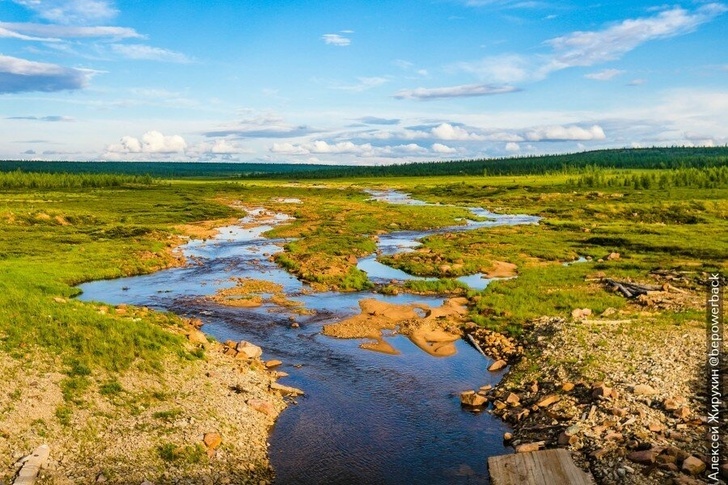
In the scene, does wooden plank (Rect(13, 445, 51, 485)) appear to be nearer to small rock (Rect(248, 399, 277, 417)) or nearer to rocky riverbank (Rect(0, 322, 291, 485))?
rocky riverbank (Rect(0, 322, 291, 485))

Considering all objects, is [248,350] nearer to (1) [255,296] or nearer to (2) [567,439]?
(1) [255,296]

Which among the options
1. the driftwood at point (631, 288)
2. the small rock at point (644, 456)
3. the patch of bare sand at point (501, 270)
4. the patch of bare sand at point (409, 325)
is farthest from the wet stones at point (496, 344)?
the patch of bare sand at point (501, 270)

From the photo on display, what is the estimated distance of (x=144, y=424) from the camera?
1800cm

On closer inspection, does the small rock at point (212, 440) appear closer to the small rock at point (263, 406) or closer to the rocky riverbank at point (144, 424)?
the rocky riverbank at point (144, 424)

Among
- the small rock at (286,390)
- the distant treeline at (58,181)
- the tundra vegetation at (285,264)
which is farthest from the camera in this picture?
the distant treeline at (58,181)

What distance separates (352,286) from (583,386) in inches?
856

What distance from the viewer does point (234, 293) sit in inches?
1518

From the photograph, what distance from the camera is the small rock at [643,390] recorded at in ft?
64.3

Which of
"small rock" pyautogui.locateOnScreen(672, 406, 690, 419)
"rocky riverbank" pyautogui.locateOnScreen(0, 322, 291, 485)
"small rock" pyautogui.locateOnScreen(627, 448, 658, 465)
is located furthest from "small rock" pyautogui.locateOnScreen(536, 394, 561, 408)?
"rocky riverbank" pyautogui.locateOnScreen(0, 322, 291, 485)

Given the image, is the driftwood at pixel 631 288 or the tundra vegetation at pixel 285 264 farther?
the driftwood at pixel 631 288

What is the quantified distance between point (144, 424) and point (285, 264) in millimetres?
31322

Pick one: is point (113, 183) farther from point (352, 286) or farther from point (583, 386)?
point (583, 386)

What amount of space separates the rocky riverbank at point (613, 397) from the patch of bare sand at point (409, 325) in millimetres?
3265

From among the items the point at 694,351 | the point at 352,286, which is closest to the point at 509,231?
the point at 352,286
